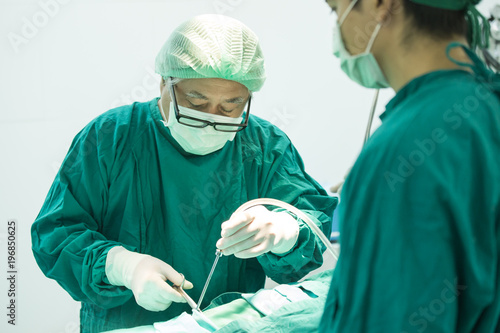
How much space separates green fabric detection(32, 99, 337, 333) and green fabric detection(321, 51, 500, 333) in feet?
3.21

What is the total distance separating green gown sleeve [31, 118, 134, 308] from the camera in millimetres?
1639

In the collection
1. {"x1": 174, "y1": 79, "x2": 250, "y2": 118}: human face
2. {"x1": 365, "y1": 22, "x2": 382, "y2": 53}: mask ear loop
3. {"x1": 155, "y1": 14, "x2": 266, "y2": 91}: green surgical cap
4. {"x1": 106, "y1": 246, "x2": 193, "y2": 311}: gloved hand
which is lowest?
{"x1": 106, "y1": 246, "x2": 193, "y2": 311}: gloved hand

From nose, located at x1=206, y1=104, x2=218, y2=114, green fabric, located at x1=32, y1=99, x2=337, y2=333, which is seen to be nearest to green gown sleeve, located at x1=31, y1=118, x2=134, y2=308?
green fabric, located at x1=32, y1=99, x2=337, y2=333

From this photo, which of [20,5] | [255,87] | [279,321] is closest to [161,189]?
[255,87]

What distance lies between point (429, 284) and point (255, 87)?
1163 mm

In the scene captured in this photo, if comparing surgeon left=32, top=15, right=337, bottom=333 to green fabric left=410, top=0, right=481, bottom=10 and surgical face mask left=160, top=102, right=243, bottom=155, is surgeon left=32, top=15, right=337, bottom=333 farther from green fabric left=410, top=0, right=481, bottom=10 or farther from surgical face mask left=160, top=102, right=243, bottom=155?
green fabric left=410, top=0, right=481, bottom=10

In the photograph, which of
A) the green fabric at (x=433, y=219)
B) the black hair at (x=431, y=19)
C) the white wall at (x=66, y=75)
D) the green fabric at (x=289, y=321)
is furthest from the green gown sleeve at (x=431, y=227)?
the white wall at (x=66, y=75)

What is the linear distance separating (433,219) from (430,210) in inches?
0.6

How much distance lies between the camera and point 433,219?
0.81m

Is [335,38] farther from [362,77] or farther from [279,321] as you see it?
[279,321]

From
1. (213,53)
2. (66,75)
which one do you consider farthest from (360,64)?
(66,75)

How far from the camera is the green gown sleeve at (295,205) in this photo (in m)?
1.84

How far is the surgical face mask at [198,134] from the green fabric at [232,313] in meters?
0.54

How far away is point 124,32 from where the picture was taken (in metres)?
2.63
